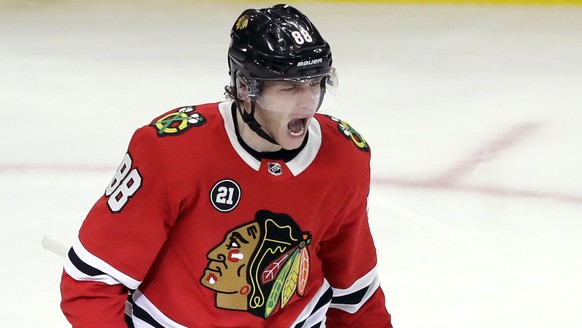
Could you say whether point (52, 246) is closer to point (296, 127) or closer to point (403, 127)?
point (296, 127)

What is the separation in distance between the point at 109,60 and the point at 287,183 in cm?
295

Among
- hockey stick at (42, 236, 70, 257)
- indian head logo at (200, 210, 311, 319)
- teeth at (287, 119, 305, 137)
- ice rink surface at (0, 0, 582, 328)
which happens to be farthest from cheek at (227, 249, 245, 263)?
ice rink surface at (0, 0, 582, 328)

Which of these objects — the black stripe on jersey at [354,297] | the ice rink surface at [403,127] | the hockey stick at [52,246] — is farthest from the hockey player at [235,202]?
the ice rink surface at [403,127]

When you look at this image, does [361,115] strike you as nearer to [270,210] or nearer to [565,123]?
[565,123]

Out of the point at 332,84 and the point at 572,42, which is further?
the point at 572,42

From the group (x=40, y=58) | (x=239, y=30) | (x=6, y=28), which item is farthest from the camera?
(x=6, y=28)

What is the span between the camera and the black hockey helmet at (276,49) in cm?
165

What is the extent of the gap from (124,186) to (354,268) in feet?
1.59

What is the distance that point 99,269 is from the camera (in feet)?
5.59

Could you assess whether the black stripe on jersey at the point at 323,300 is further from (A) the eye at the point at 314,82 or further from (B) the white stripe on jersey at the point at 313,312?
(A) the eye at the point at 314,82

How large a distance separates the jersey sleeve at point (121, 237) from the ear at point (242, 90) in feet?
0.49

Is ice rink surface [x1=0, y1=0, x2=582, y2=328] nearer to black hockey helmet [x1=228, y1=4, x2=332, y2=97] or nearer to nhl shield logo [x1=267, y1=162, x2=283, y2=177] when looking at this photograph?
nhl shield logo [x1=267, y1=162, x2=283, y2=177]

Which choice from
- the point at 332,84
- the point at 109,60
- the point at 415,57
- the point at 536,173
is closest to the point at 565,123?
the point at 536,173

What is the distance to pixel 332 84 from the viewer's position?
174 centimetres
